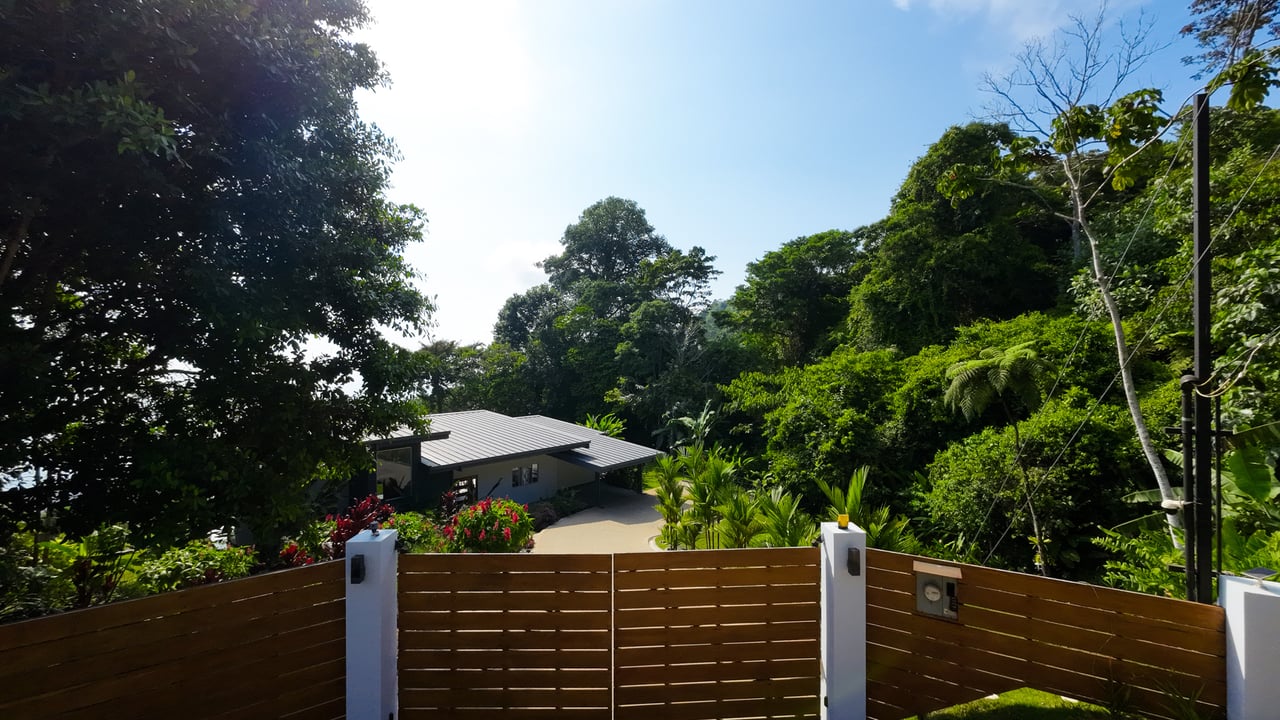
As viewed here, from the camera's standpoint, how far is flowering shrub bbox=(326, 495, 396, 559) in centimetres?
914

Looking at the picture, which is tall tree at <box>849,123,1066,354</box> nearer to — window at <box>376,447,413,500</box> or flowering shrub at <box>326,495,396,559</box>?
window at <box>376,447,413,500</box>

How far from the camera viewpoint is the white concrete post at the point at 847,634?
12.9 ft

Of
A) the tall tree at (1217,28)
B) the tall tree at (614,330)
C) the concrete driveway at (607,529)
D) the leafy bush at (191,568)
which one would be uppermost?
the tall tree at (1217,28)

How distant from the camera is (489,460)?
14266 millimetres

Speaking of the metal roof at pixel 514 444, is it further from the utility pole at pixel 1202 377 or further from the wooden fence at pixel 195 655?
the utility pole at pixel 1202 377

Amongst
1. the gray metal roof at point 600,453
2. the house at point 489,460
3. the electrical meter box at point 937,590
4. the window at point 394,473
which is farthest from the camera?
the gray metal roof at point 600,453

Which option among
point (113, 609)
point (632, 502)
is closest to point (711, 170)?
point (632, 502)

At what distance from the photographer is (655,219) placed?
37938 millimetres

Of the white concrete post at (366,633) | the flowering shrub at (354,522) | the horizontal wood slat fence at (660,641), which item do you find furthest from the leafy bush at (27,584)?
the flowering shrub at (354,522)

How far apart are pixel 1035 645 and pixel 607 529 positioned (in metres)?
11.9

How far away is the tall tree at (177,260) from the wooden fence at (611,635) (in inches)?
88.4

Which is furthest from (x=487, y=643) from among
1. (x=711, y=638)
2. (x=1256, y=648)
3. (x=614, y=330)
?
(x=614, y=330)

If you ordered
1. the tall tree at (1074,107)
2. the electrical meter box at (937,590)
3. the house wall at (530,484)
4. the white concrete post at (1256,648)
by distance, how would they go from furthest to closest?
the house wall at (530,484) < the tall tree at (1074,107) < the electrical meter box at (937,590) < the white concrete post at (1256,648)

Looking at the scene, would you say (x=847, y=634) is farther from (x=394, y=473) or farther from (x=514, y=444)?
(x=514, y=444)
